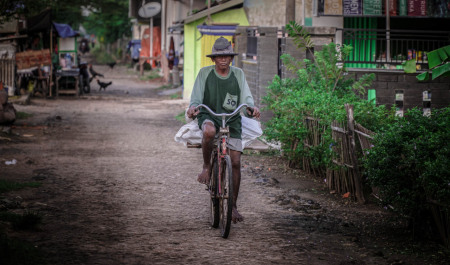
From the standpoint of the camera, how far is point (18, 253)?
16.8 ft

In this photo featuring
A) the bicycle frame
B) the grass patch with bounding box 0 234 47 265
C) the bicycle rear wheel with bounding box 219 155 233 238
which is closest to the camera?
the grass patch with bounding box 0 234 47 265

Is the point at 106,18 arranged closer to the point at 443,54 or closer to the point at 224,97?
the point at 443,54

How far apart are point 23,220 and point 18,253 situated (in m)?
1.13

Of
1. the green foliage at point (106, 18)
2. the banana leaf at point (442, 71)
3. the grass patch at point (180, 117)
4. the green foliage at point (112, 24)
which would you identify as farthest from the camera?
the green foliage at point (112, 24)

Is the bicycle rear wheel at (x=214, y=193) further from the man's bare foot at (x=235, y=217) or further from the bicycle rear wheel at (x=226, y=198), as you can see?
the man's bare foot at (x=235, y=217)

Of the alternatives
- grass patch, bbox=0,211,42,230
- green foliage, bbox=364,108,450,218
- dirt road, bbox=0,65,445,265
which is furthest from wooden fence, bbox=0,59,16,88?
green foliage, bbox=364,108,450,218

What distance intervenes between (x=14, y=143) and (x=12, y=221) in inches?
270

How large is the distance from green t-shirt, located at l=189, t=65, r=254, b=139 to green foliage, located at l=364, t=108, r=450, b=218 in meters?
1.45

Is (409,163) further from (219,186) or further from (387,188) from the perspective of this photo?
(219,186)

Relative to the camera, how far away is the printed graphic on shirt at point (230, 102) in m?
6.75

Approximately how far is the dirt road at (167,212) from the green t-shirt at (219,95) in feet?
3.68

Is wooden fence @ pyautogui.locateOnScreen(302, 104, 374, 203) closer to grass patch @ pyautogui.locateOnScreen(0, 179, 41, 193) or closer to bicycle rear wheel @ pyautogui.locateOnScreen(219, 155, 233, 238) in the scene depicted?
bicycle rear wheel @ pyautogui.locateOnScreen(219, 155, 233, 238)

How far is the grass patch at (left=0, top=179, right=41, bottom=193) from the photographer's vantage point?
821cm

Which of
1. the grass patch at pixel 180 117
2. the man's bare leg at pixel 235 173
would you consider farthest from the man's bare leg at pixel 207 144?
the grass patch at pixel 180 117
